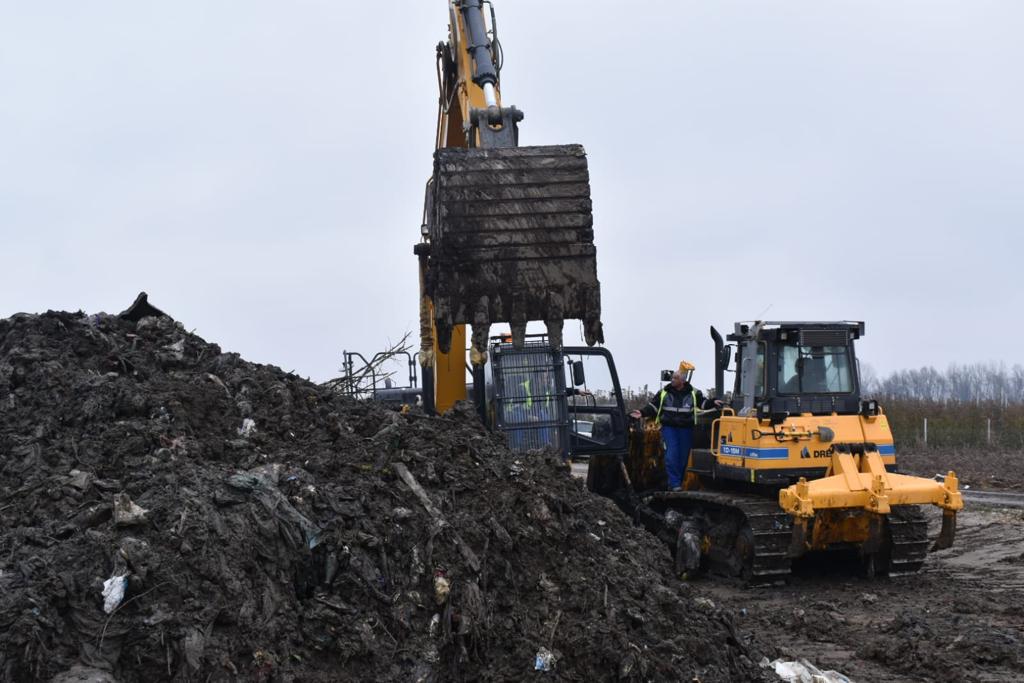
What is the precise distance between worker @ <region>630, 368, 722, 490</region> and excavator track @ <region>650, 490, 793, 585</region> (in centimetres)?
56

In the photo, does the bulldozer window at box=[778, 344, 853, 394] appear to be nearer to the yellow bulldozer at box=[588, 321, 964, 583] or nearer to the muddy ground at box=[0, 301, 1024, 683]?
the yellow bulldozer at box=[588, 321, 964, 583]

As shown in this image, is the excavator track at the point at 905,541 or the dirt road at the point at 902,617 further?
the excavator track at the point at 905,541

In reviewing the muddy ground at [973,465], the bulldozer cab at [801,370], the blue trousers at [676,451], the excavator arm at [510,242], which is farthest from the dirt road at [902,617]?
the muddy ground at [973,465]

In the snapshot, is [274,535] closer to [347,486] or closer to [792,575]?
[347,486]

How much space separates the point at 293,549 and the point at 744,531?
5.72 meters

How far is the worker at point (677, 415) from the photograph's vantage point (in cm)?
1187

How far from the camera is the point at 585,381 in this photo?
11266 millimetres

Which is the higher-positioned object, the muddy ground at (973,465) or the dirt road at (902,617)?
the muddy ground at (973,465)

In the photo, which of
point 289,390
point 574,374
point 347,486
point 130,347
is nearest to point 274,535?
point 347,486

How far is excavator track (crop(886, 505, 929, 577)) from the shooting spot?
10281mm

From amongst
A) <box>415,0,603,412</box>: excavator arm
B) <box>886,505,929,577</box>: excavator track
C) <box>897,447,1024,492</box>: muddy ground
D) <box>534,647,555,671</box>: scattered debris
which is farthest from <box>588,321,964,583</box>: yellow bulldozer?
<box>897,447,1024,492</box>: muddy ground

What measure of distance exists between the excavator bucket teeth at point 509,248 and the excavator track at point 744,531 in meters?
2.18

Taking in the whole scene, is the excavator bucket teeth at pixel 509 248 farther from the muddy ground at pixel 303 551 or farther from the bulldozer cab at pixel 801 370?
the bulldozer cab at pixel 801 370

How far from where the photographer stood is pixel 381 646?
5.56 meters
